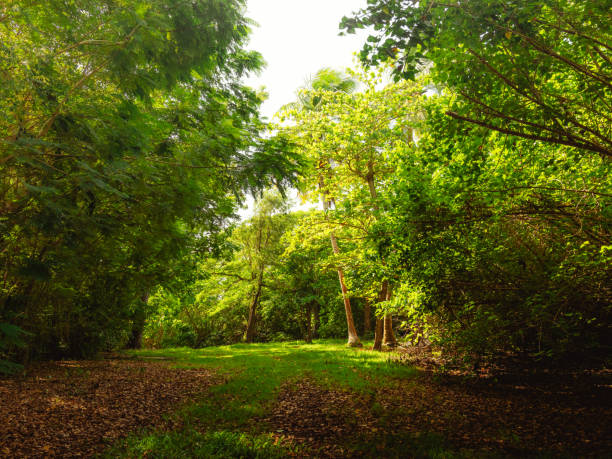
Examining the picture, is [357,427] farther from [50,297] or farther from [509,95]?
[50,297]

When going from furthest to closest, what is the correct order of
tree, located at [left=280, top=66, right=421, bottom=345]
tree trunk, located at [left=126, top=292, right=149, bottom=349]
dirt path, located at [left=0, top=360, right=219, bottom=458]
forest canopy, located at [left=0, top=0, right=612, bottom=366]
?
tree trunk, located at [left=126, top=292, right=149, bottom=349] → tree, located at [left=280, top=66, right=421, bottom=345] → dirt path, located at [left=0, top=360, right=219, bottom=458] → forest canopy, located at [left=0, top=0, right=612, bottom=366]

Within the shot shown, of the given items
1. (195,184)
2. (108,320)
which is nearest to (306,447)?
(195,184)

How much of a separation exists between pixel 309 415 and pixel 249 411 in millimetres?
1121

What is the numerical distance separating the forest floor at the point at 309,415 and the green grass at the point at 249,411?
0.02 meters

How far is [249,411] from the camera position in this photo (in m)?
5.95

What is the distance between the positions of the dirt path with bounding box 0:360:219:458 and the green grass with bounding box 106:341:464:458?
1.77 feet

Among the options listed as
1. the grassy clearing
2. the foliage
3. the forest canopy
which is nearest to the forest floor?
the grassy clearing

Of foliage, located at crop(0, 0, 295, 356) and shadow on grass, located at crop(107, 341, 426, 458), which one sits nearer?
foliage, located at crop(0, 0, 295, 356)

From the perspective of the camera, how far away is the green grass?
423 cm

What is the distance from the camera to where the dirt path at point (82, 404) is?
4546mm

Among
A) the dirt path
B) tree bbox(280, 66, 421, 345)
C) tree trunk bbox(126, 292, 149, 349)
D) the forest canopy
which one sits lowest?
the dirt path

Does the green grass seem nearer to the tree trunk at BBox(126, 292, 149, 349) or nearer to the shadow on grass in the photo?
the shadow on grass

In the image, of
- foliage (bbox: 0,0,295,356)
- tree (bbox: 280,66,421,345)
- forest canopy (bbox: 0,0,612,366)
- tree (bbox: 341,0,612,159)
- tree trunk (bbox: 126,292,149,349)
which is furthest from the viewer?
tree trunk (bbox: 126,292,149,349)

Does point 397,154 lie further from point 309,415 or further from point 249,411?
point 249,411
